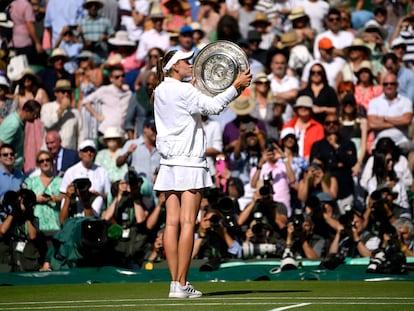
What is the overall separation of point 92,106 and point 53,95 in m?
0.98

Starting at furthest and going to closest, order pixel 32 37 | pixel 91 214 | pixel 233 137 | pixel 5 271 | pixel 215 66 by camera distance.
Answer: pixel 32 37 < pixel 233 137 < pixel 91 214 < pixel 5 271 < pixel 215 66

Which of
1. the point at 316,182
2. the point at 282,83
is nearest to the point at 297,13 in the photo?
the point at 282,83

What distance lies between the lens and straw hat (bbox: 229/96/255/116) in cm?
1973

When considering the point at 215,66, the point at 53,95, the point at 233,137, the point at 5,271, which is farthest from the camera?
the point at 53,95

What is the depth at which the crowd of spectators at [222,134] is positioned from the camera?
1670 centimetres

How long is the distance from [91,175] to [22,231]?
1.84m

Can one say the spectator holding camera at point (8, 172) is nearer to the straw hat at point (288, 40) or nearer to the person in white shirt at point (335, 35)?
the straw hat at point (288, 40)

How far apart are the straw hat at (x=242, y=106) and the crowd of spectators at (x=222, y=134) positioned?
2cm

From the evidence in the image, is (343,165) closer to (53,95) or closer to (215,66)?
(53,95)

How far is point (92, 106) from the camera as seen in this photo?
20594 mm

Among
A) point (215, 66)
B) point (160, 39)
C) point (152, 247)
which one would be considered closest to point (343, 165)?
point (152, 247)

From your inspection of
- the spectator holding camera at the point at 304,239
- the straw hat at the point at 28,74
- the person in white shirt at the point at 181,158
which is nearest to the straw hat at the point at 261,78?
the spectator holding camera at the point at 304,239

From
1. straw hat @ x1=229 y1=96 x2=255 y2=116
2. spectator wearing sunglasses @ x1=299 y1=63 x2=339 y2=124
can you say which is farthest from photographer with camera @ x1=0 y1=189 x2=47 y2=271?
spectator wearing sunglasses @ x1=299 y1=63 x2=339 y2=124

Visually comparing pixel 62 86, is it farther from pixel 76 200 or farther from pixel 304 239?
pixel 304 239
